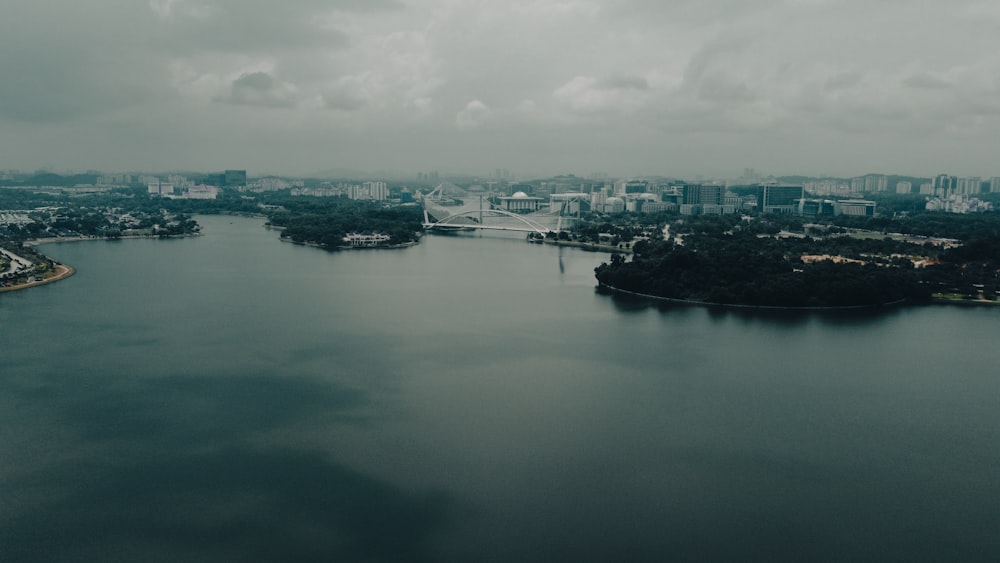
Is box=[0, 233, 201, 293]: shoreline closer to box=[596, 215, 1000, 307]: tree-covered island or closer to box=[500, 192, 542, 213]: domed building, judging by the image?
box=[596, 215, 1000, 307]: tree-covered island

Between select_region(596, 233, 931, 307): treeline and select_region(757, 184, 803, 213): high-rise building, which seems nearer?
select_region(596, 233, 931, 307): treeline

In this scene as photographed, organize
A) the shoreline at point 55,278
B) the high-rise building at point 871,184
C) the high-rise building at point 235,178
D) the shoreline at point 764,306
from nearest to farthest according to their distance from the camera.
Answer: the shoreline at point 764,306 → the shoreline at point 55,278 → the high-rise building at point 235,178 → the high-rise building at point 871,184

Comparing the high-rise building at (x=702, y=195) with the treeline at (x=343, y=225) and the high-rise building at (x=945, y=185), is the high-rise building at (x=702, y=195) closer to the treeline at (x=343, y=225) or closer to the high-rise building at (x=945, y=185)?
the treeline at (x=343, y=225)

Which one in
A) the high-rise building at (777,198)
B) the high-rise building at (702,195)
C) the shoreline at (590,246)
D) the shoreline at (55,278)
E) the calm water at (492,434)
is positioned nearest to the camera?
the calm water at (492,434)

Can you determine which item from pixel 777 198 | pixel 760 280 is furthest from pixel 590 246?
pixel 777 198

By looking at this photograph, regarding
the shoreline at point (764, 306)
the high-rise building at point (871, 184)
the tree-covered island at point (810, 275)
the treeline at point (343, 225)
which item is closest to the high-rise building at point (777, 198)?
the treeline at point (343, 225)

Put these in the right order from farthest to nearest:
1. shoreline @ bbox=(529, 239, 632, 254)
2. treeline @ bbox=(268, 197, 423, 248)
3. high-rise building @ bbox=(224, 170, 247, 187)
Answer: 1. high-rise building @ bbox=(224, 170, 247, 187)
2. treeline @ bbox=(268, 197, 423, 248)
3. shoreline @ bbox=(529, 239, 632, 254)

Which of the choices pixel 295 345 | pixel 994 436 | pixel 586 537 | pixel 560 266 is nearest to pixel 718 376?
pixel 994 436

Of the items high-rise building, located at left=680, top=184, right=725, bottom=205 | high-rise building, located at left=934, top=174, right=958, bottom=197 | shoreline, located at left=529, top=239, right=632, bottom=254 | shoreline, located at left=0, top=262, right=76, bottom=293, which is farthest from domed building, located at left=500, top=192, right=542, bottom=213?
high-rise building, located at left=934, top=174, right=958, bottom=197
